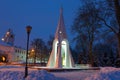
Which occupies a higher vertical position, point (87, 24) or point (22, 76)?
point (87, 24)

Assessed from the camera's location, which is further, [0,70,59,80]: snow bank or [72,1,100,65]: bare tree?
[72,1,100,65]: bare tree

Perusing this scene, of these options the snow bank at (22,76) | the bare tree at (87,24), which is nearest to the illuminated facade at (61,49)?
the bare tree at (87,24)

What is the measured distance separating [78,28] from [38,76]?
20.6 meters

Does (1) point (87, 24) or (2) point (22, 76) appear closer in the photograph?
(2) point (22, 76)

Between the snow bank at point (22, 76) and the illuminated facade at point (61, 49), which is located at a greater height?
the illuminated facade at point (61, 49)

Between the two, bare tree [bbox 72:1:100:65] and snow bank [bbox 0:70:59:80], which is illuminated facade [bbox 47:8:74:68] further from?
snow bank [bbox 0:70:59:80]

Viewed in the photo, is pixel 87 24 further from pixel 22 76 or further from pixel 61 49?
pixel 22 76

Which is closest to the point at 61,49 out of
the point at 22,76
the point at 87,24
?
the point at 87,24

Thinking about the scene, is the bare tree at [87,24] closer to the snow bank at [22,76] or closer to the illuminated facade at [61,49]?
the illuminated facade at [61,49]

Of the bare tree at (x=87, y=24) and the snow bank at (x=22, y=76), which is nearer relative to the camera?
the snow bank at (x=22, y=76)

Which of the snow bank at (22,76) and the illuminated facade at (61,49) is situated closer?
the snow bank at (22,76)

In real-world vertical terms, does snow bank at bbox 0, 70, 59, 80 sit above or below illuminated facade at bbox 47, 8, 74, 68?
below

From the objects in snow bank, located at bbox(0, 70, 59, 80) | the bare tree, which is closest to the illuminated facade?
the bare tree

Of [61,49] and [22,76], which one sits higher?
[61,49]
